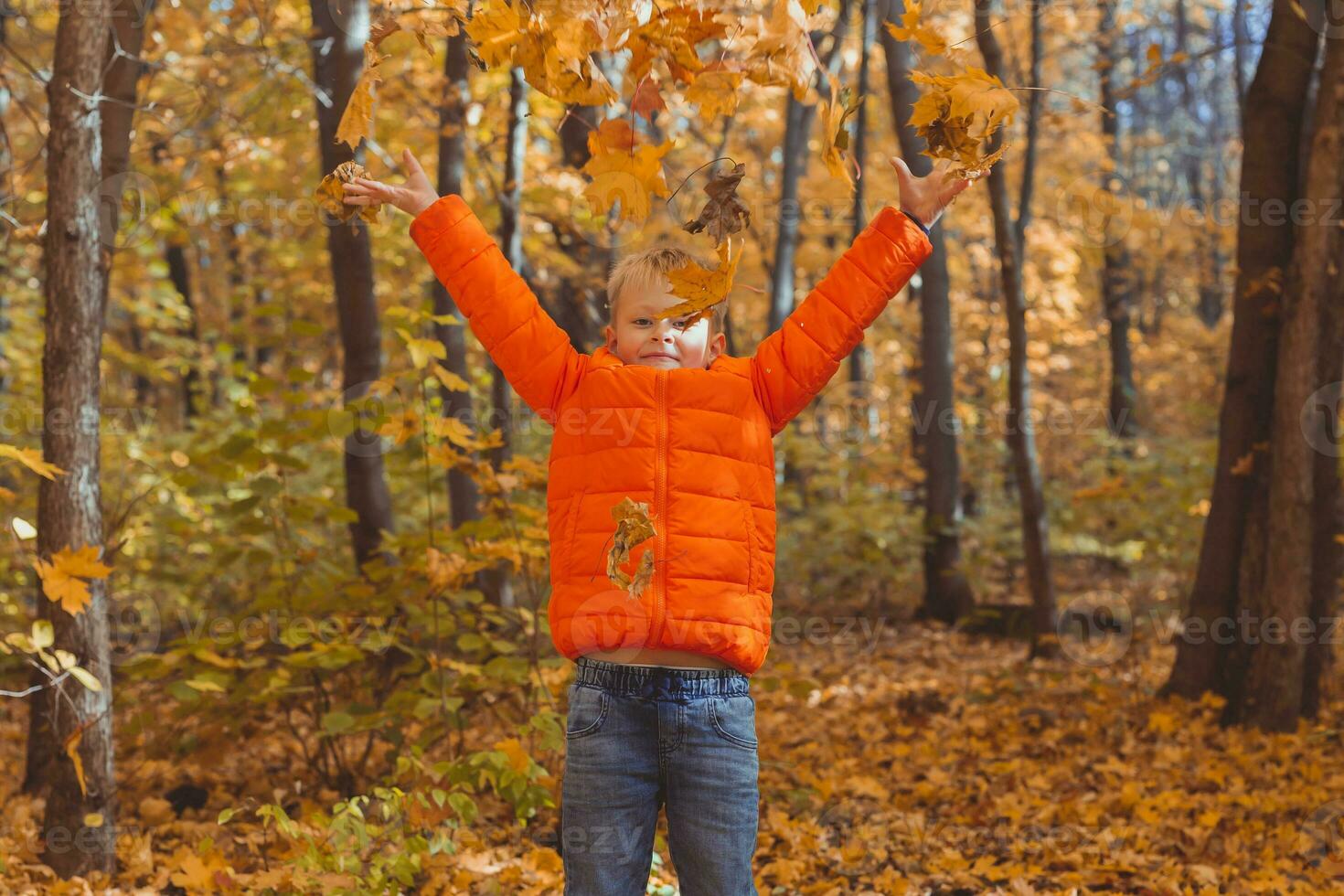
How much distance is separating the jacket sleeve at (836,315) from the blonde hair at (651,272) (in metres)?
0.14

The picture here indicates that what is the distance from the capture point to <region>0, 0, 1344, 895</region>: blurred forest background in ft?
9.87

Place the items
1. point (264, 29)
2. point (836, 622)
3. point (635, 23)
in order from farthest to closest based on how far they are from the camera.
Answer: point (836, 622) → point (264, 29) → point (635, 23)

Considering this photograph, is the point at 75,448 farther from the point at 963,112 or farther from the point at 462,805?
the point at 963,112

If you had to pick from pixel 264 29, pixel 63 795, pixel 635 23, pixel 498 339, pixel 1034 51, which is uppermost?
pixel 1034 51

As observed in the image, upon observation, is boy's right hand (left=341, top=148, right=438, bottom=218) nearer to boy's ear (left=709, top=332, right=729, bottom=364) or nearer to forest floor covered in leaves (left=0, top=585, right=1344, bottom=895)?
boy's ear (left=709, top=332, right=729, bottom=364)

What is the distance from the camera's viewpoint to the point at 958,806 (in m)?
4.48

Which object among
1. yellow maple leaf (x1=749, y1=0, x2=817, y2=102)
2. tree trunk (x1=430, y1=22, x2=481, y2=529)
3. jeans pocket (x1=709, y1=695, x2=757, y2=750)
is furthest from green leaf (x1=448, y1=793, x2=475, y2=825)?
tree trunk (x1=430, y1=22, x2=481, y2=529)

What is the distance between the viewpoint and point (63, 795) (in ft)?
11.1

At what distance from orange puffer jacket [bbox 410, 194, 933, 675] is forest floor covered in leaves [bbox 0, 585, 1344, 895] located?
1.43 m

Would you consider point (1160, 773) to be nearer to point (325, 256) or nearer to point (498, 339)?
point (498, 339)

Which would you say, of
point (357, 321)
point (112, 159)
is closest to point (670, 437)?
point (112, 159)

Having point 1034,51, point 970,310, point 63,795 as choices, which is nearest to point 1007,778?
point 63,795

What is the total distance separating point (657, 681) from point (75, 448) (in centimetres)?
219

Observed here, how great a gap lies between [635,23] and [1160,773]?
410 cm
